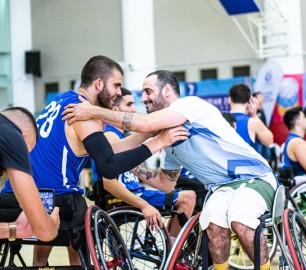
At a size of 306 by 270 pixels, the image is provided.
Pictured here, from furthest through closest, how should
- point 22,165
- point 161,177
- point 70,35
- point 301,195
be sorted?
1. point 70,35
2. point 301,195
3. point 161,177
4. point 22,165

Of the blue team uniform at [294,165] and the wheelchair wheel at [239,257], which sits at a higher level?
the blue team uniform at [294,165]

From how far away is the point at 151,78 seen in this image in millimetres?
4027

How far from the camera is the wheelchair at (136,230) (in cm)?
459

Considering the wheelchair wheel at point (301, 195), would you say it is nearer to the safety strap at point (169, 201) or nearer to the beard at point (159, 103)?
the safety strap at point (169, 201)

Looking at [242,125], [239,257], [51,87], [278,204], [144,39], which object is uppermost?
[144,39]

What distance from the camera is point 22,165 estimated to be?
8.28 ft

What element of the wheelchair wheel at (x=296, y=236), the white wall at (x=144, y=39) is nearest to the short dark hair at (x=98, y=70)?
the wheelchair wheel at (x=296, y=236)

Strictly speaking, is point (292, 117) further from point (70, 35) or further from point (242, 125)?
point (70, 35)

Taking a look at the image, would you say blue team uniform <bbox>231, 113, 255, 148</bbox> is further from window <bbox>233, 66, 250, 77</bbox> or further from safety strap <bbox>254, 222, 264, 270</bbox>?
window <bbox>233, 66, 250, 77</bbox>

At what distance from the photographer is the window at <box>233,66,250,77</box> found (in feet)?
56.3

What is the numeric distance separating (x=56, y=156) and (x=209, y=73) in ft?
46.0

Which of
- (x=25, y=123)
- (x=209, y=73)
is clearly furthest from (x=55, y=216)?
(x=209, y=73)

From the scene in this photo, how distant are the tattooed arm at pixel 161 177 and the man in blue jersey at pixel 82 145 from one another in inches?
14.5

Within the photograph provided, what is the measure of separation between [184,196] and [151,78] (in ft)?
4.02
